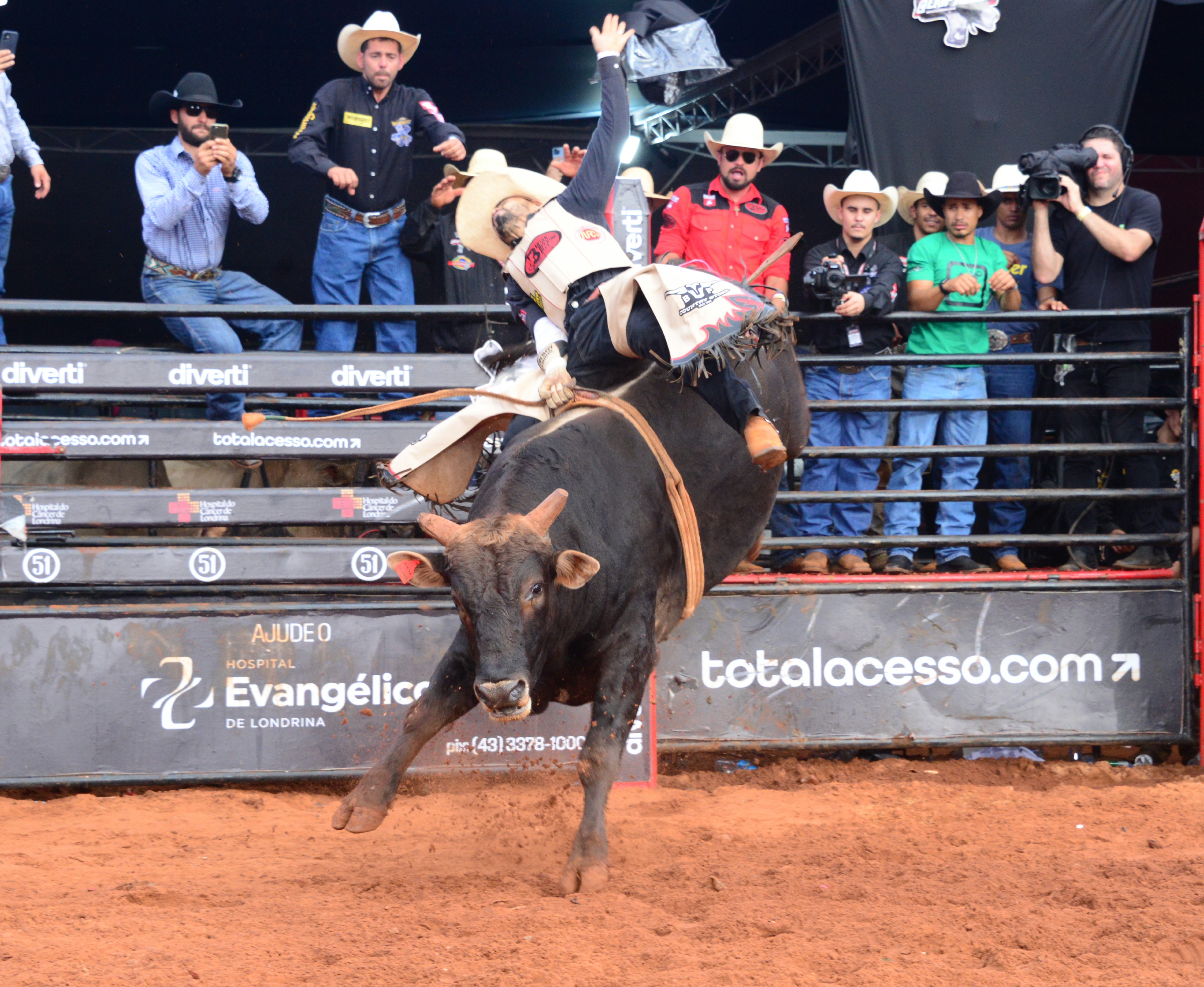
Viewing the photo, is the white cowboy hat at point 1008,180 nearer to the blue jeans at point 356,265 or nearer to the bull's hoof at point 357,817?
the blue jeans at point 356,265

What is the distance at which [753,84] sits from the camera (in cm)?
1183

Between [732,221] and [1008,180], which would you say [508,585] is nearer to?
[732,221]

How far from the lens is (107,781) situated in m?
5.62

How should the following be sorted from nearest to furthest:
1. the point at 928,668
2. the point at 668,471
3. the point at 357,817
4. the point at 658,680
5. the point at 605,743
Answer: the point at 357,817 < the point at 605,743 < the point at 668,471 < the point at 658,680 < the point at 928,668

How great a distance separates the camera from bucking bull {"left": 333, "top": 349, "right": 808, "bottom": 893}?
153 inches

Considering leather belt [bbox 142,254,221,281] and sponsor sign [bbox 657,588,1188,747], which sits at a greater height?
leather belt [bbox 142,254,221,281]

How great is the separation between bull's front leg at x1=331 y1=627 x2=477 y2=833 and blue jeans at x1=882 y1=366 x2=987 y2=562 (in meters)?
2.87

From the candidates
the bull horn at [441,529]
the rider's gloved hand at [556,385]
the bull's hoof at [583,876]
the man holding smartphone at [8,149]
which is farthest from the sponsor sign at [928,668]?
the man holding smartphone at [8,149]

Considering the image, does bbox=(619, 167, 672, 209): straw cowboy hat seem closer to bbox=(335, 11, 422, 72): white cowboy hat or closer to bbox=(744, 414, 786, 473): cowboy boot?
bbox=(335, 11, 422, 72): white cowboy hat

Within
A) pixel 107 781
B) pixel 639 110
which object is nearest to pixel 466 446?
pixel 107 781

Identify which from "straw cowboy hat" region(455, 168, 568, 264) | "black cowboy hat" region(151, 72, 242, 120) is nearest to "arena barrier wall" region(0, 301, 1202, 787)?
"straw cowboy hat" region(455, 168, 568, 264)

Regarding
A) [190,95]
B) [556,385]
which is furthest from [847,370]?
[190,95]

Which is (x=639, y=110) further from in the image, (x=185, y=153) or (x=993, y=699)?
(x=993, y=699)

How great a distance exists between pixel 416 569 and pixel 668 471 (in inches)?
43.3
